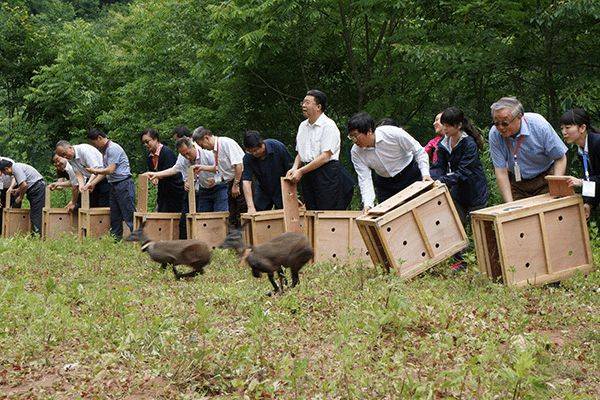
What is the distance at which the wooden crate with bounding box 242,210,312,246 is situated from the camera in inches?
401

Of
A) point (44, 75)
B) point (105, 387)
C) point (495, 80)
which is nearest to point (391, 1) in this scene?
point (495, 80)

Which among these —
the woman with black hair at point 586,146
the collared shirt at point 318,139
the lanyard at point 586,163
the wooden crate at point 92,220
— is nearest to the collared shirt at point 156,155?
the wooden crate at point 92,220

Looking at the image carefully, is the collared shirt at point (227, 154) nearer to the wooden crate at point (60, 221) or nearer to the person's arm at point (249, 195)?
the person's arm at point (249, 195)

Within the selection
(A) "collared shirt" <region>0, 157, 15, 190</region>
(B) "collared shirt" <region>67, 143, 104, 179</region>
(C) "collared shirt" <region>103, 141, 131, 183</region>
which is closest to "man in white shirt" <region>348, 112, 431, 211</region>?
(C) "collared shirt" <region>103, 141, 131, 183</region>

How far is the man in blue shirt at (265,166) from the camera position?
418 inches

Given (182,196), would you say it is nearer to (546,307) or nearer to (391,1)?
(391,1)

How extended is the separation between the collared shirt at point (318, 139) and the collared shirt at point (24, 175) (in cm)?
776

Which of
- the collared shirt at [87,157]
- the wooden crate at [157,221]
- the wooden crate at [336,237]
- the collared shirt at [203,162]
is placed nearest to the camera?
the wooden crate at [336,237]

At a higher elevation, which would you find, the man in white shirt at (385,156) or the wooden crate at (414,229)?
the man in white shirt at (385,156)

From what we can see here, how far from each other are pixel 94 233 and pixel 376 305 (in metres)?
8.34

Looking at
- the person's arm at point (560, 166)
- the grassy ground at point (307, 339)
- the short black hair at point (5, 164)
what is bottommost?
the grassy ground at point (307, 339)

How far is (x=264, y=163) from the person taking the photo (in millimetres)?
10719

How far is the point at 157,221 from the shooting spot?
1251 centimetres

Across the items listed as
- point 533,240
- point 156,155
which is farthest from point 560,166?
point 156,155
